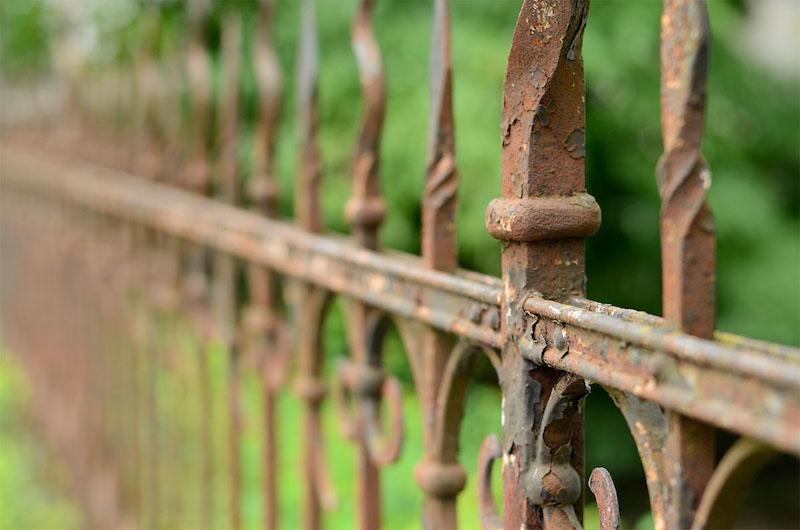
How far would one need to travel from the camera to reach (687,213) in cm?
66

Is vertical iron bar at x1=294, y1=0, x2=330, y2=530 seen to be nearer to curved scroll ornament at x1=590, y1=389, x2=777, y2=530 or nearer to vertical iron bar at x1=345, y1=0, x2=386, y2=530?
vertical iron bar at x1=345, y1=0, x2=386, y2=530

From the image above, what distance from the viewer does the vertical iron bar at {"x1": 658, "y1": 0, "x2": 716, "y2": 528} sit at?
0.65 m

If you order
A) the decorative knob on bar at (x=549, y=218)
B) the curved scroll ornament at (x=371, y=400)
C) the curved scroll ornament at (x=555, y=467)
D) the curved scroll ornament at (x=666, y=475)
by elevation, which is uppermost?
the decorative knob on bar at (x=549, y=218)

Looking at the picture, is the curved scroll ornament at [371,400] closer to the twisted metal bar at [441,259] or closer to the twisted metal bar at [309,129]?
the twisted metal bar at [441,259]

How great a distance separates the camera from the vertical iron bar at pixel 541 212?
820mm

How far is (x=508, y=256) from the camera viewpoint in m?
0.85

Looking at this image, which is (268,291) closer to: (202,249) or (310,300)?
(310,300)

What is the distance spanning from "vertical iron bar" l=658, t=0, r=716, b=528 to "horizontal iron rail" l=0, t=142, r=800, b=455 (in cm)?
3

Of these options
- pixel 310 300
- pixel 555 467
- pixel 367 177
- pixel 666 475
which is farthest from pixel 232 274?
pixel 666 475

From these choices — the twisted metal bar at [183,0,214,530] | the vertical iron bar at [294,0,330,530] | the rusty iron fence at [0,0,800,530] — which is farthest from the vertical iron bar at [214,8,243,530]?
the vertical iron bar at [294,0,330,530]

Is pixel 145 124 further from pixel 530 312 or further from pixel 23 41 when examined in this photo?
pixel 23 41

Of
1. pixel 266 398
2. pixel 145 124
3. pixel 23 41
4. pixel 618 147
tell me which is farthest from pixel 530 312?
pixel 23 41

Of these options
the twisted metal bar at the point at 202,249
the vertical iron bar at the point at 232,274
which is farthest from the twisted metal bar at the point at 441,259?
the twisted metal bar at the point at 202,249

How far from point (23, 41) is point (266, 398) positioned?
159 inches
